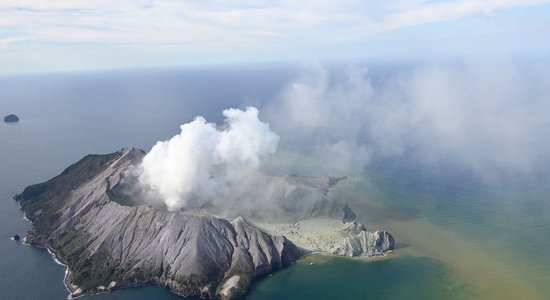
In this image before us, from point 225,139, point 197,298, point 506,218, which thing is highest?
point 225,139

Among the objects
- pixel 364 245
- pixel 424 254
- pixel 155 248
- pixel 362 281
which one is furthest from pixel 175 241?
pixel 424 254

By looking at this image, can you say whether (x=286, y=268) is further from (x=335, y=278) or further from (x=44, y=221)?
(x=44, y=221)

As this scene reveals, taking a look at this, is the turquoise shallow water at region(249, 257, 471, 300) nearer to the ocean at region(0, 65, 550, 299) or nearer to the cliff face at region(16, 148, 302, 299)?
the ocean at region(0, 65, 550, 299)

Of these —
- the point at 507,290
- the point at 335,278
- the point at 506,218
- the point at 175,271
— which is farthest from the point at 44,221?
the point at 506,218

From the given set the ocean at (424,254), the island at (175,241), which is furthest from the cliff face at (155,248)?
the ocean at (424,254)

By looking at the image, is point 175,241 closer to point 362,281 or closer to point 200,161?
point 200,161

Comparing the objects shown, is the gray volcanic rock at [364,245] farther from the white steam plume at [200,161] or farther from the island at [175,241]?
the white steam plume at [200,161]
